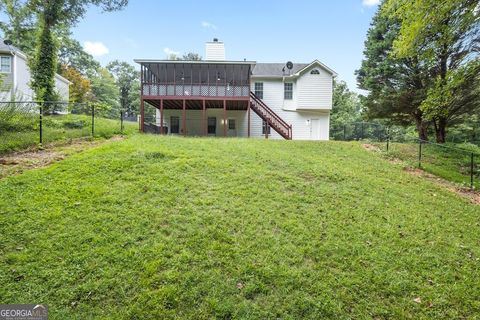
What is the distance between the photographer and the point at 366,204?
595cm

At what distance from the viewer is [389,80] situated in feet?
49.3

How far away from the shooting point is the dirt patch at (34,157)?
6.38m

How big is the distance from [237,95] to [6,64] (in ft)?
61.5

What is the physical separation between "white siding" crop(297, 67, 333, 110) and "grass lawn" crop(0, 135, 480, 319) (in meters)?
12.5

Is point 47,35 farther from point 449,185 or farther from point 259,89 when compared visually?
point 449,185

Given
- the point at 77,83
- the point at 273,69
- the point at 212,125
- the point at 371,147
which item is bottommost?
the point at 371,147

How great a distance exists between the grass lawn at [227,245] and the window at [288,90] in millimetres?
13646

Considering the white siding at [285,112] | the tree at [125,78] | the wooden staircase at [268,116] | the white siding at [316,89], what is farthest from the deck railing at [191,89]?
the tree at [125,78]

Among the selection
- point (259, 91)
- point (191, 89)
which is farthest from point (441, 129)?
point (191, 89)

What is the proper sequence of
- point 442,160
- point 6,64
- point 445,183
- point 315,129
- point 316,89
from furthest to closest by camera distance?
1. point 6,64
2. point 315,129
3. point 316,89
4. point 442,160
5. point 445,183

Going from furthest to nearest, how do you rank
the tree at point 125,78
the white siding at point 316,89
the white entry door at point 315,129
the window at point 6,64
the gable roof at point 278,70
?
the tree at point 125,78 → the window at point 6,64 → the white entry door at point 315,129 → the white siding at point 316,89 → the gable roof at point 278,70

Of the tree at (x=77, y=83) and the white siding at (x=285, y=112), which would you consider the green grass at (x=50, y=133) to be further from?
the tree at (x=77, y=83)

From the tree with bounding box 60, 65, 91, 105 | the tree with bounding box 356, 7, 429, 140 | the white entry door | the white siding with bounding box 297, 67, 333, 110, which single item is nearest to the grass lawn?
the tree with bounding box 356, 7, 429, 140

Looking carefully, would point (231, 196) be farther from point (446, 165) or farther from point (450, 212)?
point (446, 165)
